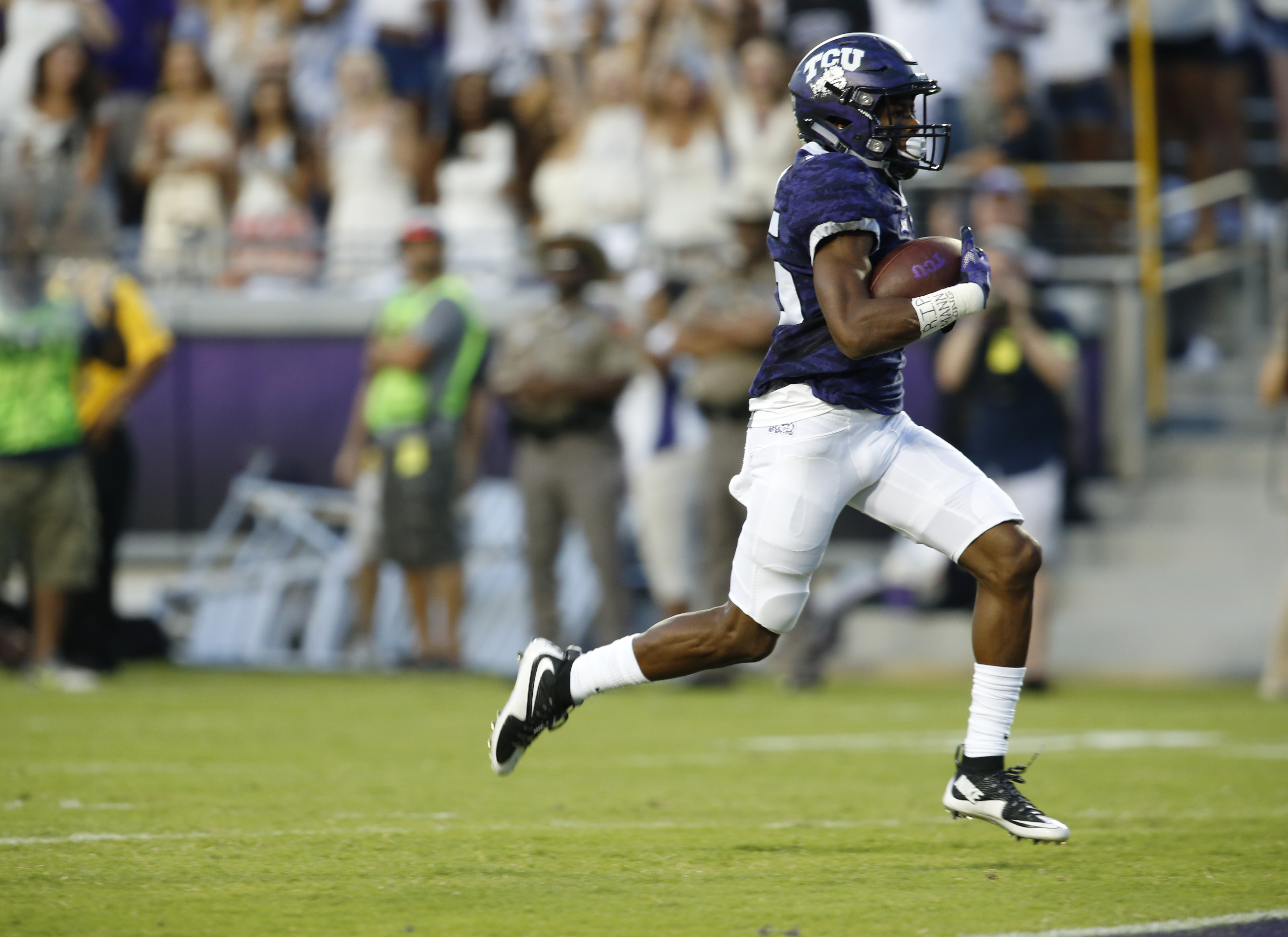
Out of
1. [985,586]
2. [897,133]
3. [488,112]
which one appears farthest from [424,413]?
[985,586]

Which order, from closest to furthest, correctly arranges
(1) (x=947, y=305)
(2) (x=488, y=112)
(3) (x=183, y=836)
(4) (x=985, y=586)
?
(1) (x=947, y=305) < (4) (x=985, y=586) < (3) (x=183, y=836) < (2) (x=488, y=112)

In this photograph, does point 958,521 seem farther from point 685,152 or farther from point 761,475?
point 685,152

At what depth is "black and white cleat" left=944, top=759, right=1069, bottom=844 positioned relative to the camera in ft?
15.0

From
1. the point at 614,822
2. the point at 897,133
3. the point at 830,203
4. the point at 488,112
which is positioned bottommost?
the point at 614,822

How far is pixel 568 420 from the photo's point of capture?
1004 cm

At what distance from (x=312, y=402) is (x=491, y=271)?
1.42m

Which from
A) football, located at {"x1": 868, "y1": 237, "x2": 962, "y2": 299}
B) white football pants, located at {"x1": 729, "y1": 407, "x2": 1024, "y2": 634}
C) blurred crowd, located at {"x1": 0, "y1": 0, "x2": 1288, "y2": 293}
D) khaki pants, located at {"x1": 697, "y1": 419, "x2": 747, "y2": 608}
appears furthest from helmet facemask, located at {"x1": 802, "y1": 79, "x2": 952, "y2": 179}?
blurred crowd, located at {"x1": 0, "y1": 0, "x2": 1288, "y2": 293}

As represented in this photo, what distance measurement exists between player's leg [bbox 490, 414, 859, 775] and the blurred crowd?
6175 mm

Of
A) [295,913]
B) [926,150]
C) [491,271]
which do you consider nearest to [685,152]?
[491,271]

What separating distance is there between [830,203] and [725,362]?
195 inches

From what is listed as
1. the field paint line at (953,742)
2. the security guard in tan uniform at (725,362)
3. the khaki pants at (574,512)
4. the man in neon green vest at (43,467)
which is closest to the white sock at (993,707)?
the field paint line at (953,742)

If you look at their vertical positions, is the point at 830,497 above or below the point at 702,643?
above

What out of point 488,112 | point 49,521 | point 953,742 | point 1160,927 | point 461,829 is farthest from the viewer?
point 488,112

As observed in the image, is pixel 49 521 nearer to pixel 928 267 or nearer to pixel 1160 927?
pixel 928 267
